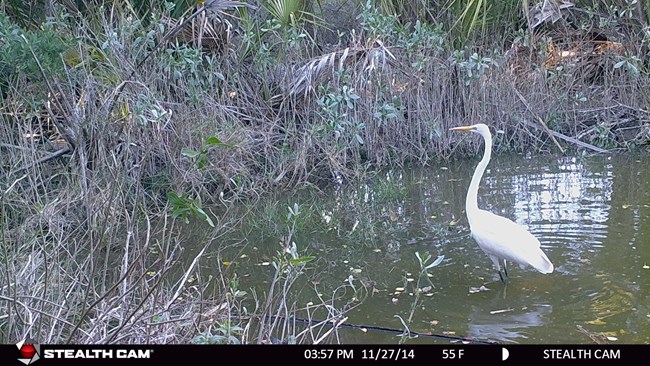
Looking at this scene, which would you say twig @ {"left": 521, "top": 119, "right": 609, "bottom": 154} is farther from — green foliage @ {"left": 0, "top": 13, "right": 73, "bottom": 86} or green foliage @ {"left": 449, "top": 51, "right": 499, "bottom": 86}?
green foliage @ {"left": 0, "top": 13, "right": 73, "bottom": 86}

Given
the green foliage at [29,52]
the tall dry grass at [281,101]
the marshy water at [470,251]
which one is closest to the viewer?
the marshy water at [470,251]

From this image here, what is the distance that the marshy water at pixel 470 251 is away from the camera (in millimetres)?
5160

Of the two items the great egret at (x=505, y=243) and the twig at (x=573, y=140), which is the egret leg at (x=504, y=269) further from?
the twig at (x=573, y=140)

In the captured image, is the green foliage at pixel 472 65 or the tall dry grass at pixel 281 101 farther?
the green foliage at pixel 472 65

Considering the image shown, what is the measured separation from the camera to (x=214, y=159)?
834 cm

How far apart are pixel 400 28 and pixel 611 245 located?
13.6ft

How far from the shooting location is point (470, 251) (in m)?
6.70

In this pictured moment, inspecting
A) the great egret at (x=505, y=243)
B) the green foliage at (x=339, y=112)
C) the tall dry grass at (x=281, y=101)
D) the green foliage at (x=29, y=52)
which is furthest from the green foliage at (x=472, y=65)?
the green foliage at (x=29, y=52)

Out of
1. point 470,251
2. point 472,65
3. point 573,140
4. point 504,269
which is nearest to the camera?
point 504,269

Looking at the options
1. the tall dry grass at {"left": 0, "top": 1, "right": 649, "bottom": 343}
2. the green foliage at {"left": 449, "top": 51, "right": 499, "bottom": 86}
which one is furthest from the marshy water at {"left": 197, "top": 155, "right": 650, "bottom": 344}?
the green foliage at {"left": 449, "top": 51, "right": 499, "bottom": 86}

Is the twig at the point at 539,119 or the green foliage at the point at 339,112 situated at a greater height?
the twig at the point at 539,119

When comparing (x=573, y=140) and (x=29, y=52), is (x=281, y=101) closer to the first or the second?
(x=573, y=140)

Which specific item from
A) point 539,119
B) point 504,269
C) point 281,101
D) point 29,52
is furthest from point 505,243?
point 539,119

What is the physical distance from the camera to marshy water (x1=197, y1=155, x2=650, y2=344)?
5160 mm
